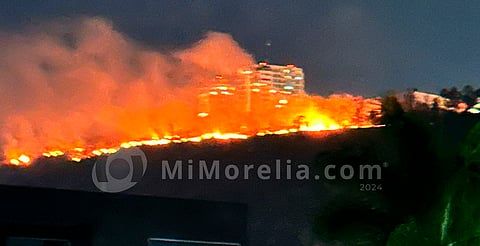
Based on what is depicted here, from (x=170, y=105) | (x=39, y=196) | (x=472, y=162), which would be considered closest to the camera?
(x=472, y=162)

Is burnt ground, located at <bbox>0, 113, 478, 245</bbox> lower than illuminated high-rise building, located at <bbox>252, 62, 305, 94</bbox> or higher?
lower

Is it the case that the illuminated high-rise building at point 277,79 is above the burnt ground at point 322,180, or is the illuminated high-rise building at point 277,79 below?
above

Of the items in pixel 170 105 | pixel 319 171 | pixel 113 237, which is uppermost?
pixel 170 105

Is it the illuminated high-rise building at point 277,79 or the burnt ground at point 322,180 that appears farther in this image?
the illuminated high-rise building at point 277,79

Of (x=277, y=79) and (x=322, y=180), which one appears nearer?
(x=322, y=180)

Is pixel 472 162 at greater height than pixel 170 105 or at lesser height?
lesser

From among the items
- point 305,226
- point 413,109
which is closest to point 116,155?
point 305,226

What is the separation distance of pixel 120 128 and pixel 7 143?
103cm

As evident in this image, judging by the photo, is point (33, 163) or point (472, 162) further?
point (33, 163)

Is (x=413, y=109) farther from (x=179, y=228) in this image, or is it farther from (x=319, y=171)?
(x=179, y=228)

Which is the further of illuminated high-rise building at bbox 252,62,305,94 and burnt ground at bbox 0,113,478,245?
illuminated high-rise building at bbox 252,62,305,94

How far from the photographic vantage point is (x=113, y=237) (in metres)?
9.27

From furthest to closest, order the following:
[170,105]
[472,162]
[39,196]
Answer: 1. [170,105]
2. [39,196]
3. [472,162]

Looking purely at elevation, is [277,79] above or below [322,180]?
above
